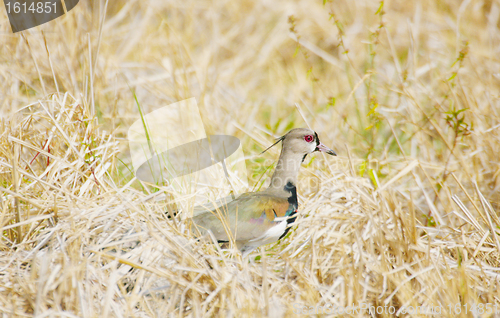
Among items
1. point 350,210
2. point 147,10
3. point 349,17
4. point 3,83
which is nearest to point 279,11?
point 349,17

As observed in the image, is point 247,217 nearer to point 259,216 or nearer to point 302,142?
point 259,216

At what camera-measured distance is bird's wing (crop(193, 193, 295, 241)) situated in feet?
8.49

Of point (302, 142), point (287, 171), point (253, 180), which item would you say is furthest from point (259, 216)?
point (253, 180)

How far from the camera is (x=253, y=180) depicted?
3932 millimetres

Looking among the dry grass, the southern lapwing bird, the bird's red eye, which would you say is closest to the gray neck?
the southern lapwing bird

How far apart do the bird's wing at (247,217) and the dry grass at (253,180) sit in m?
0.16

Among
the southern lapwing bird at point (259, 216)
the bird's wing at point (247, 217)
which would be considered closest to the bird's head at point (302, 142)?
the southern lapwing bird at point (259, 216)

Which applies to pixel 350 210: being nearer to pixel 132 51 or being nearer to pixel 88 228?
pixel 88 228

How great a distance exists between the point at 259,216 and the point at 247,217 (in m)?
0.08

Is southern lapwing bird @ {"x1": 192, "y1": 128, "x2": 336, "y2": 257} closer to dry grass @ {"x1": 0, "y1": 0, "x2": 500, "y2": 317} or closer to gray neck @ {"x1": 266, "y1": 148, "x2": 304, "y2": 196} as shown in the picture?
gray neck @ {"x1": 266, "y1": 148, "x2": 304, "y2": 196}

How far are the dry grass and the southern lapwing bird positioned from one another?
0.47 feet

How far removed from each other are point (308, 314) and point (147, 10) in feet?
14.8

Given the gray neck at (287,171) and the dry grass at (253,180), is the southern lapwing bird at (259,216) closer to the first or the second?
the gray neck at (287,171)

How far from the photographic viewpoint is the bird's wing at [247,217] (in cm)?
259
